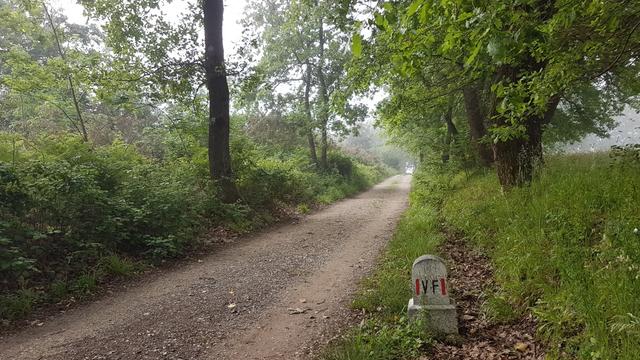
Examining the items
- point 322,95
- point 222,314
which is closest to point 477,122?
point 222,314

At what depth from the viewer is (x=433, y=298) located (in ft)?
14.5

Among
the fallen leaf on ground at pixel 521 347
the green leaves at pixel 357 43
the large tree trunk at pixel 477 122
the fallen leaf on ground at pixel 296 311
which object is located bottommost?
the fallen leaf on ground at pixel 521 347

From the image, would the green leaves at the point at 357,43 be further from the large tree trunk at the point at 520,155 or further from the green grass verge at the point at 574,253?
the large tree trunk at the point at 520,155

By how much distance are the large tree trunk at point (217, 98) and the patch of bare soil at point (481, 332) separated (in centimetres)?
744

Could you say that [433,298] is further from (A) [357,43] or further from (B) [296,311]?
(A) [357,43]

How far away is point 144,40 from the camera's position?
10859 millimetres

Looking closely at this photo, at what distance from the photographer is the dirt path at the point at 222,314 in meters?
4.32

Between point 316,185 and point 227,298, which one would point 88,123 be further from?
point 227,298

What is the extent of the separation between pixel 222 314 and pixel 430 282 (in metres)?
2.85

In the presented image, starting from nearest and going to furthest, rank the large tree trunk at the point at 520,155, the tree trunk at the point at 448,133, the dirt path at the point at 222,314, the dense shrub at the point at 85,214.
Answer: the dirt path at the point at 222,314 → the dense shrub at the point at 85,214 → the large tree trunk at the point at 520,155 → the tree trunk at the point at 448,133

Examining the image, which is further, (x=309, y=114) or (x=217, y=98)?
(x=309, y=114)

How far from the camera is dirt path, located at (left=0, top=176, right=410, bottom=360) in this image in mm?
4324

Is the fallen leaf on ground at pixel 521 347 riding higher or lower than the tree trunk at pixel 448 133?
lower

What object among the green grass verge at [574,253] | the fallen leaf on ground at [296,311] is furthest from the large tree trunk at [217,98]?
the green grass verge at [574,253]
